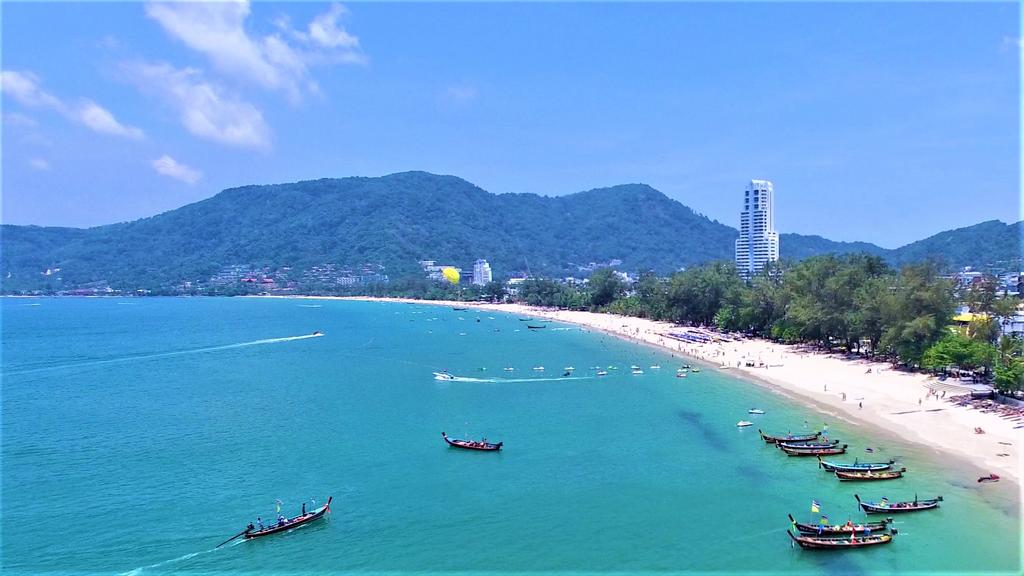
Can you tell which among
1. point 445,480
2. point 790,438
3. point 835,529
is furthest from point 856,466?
point 445,480

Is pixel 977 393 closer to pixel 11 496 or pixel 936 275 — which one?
pixel 936 275

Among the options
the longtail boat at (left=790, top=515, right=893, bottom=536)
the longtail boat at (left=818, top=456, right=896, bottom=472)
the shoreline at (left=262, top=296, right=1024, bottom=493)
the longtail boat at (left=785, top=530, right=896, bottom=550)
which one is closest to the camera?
the longtail boat at (left=785, top=530, right=896, bottom=550)

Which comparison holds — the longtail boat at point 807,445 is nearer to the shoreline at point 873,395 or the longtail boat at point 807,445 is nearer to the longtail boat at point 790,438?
the longtail boat at point 790,438

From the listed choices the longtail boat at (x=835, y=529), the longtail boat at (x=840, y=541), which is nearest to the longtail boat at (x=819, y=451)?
the longtail boat at (x=835, y=529)

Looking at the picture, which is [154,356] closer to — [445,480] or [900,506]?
[445,480]

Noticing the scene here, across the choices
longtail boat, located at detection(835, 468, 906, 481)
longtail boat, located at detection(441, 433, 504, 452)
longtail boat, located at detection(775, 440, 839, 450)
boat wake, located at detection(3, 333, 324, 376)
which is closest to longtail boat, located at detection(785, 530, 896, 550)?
longtail boat, located at detection(835, 468, 906, 481)

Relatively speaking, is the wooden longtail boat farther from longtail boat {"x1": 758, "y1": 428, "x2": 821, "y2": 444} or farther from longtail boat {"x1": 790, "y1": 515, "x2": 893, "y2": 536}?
longtail boat {"x1": 758, "y1": 428, "x2": 821, "y2": 444}
